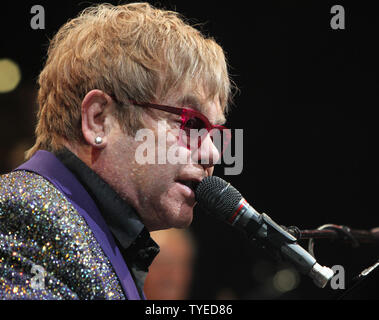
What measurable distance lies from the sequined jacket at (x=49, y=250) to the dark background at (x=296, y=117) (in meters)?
2.18

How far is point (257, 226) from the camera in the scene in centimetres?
131

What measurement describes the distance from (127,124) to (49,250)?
0.50 m

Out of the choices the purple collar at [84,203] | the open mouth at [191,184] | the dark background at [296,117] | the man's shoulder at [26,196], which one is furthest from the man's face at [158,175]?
the dark background at [296,117]

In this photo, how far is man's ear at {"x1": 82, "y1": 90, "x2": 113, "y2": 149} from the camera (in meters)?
1.42

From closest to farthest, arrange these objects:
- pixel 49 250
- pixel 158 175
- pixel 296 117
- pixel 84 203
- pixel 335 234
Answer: pixel 49 250 → pixel 84 203 → pixel 158 175 → pixel 335 234 → pixel 296 117

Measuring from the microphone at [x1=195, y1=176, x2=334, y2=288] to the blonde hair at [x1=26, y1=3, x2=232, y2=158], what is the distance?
31 cm

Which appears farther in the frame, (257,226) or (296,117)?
(296,117)

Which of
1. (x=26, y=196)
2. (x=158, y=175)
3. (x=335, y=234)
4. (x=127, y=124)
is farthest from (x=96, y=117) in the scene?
(x=335, y=234)

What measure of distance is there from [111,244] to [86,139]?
334 millimetres

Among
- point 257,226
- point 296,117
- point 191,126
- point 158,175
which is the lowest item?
point 296,117

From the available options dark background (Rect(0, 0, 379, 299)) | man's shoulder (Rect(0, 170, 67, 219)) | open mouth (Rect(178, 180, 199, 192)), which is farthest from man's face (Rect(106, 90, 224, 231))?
dark background (Rect(0, 0, 379, 299))

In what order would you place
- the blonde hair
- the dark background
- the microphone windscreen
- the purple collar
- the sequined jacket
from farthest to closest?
the dark background < the blonde hair < the microphone windscreen < the purple collar < the sequined jacket

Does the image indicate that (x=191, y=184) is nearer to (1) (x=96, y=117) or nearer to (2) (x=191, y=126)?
(2) (x=191, y=126)

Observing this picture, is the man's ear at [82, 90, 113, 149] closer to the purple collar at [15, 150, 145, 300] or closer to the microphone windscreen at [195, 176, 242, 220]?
the purple collar at [15, 150, 145, 300]
